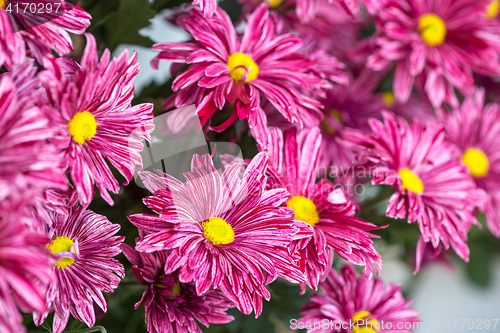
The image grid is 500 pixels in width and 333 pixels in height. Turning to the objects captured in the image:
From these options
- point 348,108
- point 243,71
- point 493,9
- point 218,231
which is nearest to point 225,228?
point 218,231

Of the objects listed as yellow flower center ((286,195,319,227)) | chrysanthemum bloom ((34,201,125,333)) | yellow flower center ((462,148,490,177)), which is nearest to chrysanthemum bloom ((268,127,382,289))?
yellow flower center ((286,195,319,227))

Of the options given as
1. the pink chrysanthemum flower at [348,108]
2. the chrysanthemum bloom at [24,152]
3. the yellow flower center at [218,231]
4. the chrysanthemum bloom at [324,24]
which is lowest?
the pink chrysanthemum flower at [348,108]

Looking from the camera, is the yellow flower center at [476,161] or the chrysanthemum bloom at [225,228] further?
the yellow flower center at [476,161]

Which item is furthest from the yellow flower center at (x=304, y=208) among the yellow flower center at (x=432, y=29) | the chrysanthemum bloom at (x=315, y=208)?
the yellow flower center at (x=432, y=29)

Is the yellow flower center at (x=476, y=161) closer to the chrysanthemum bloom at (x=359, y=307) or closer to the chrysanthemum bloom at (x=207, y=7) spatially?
the chrysanthemum bloom at (x=359, y=307)

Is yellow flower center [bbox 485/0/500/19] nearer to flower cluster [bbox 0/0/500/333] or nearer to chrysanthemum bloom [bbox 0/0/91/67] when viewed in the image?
flower cluster [bbox 0/0/500/333]

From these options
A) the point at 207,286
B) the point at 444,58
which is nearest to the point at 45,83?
the point at 207,286

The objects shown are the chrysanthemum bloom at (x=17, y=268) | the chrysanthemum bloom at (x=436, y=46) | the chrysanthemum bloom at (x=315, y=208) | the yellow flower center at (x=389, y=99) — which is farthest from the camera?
the yellow flower center at (x=389, y=99)

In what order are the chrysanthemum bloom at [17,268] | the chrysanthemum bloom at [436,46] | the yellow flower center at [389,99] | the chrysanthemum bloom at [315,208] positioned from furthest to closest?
the yellow flower center at [389,99] → the chrysanthemum bloom at [436,46] → the chrysanthemum bloom at [315,208] → the chrysanthemum bloom at [17,268]
